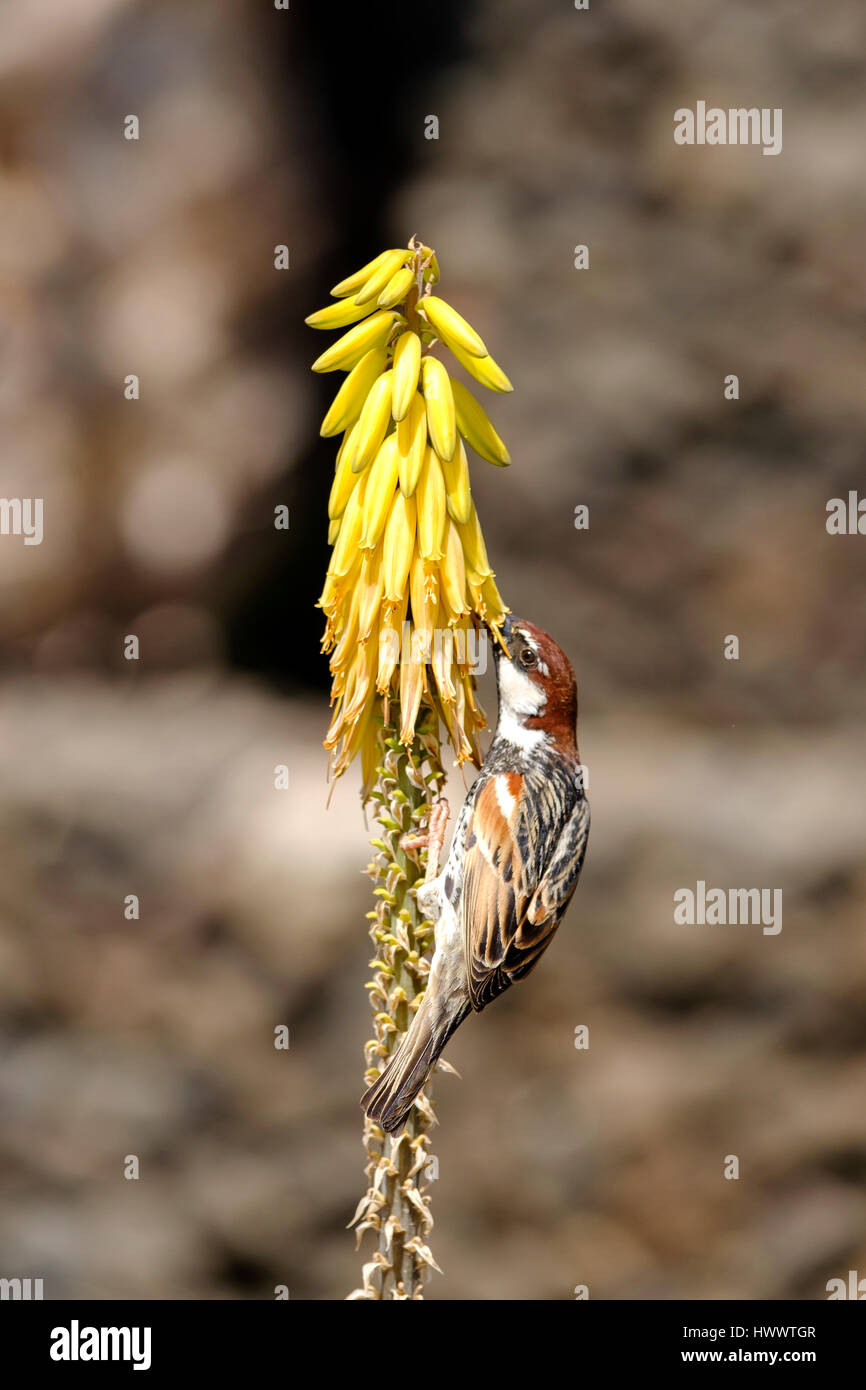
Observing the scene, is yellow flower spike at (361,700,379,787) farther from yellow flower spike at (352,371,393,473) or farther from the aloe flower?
yellow flower spike at (352,371,393,473)

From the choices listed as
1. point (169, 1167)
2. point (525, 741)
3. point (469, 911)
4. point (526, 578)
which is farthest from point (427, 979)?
point (169, 1167)

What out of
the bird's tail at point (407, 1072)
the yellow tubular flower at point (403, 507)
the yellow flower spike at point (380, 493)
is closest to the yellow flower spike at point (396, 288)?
the yellow tubular flower at point (403, 507)

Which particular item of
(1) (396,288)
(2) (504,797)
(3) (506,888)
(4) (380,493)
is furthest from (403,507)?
(3) (506,888)

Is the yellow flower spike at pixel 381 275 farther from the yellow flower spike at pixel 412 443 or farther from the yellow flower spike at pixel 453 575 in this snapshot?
the yellow flower spike at pixel 453 575

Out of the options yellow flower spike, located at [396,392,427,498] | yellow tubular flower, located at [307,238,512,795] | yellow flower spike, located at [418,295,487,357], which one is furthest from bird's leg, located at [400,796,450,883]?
yellow flower spike, located at [418,295,487,357]

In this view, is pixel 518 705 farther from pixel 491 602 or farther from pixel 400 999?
pixel 400 999
